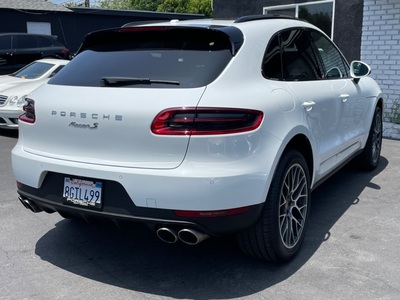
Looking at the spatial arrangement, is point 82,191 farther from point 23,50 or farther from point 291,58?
point 23,50

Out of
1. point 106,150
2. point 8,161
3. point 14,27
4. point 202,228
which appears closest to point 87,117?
point 106,150

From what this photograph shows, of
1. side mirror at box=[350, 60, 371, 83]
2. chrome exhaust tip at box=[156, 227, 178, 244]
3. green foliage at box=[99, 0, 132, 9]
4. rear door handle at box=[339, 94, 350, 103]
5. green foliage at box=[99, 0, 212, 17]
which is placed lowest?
chrome exhaust tip at box=[156, 227, 178, 244]

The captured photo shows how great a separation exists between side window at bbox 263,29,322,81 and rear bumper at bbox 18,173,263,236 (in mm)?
1104

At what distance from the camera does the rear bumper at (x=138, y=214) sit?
2869 mm

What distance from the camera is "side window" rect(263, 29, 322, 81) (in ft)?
11.6

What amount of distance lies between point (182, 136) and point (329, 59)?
8.21ft

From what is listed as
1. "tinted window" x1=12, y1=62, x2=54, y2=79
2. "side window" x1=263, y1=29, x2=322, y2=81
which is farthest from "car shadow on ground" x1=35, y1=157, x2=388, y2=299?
"tinted window" x1=12, y1=62, x2=54, y2=79

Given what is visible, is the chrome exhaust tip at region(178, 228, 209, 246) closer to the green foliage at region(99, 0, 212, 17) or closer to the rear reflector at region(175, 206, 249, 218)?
the rear reflector at region(175, 206, 249, 218)

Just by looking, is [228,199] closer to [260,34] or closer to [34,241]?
[260,34]

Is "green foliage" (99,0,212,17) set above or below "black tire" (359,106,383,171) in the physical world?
above

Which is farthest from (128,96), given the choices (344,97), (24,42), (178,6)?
(178,6)

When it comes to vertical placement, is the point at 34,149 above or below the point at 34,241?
above

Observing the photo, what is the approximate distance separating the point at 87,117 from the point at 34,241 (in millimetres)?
1509

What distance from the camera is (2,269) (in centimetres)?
344
